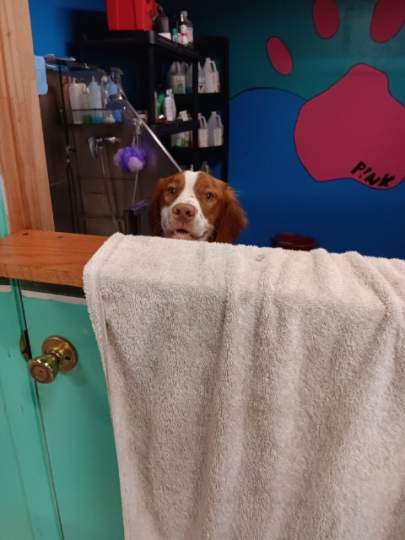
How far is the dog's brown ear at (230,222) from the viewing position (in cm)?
174

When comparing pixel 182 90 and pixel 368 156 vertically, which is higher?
pixel 182 90

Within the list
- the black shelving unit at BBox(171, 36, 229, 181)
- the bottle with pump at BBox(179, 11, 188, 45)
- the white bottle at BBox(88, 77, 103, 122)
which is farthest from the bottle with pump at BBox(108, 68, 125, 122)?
the black shelving unit at BBox(171, 36, 229, 181)

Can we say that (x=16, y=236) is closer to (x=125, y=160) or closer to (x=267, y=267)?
(x=267, y=267)

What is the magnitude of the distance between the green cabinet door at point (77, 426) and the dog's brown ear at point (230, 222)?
111cm

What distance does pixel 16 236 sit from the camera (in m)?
0.69

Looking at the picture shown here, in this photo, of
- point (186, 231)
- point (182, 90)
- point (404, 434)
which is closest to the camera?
Result: point (404, 434)

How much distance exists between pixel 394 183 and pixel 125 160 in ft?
6.70

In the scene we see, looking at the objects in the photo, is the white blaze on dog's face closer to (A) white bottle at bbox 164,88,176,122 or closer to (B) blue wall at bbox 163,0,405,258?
(A) white bottle at bbox 164,88,176,122

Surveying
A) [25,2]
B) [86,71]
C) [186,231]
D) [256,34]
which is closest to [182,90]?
[256,34]

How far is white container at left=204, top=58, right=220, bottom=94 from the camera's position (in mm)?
2881

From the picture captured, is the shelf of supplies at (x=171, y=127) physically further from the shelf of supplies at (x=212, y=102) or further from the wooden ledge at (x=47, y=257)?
the wooden ledge at (x=47, y=257)

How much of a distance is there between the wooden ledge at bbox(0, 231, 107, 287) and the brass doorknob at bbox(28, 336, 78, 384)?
11 centimetres

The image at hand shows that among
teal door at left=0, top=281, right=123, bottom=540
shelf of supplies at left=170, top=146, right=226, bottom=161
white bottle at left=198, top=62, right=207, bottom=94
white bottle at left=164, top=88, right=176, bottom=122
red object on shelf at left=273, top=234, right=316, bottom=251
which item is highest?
white bottle at left=198, top=62, right=207, bottom=94

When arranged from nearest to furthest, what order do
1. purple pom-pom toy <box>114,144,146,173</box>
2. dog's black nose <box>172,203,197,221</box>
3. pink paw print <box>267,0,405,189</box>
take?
dog's black nose <box>172,203,197,221</box> → purple pom-pom toy <box>114,144,146,173</box> → pink paw print <box>267,0,405,189</box>
